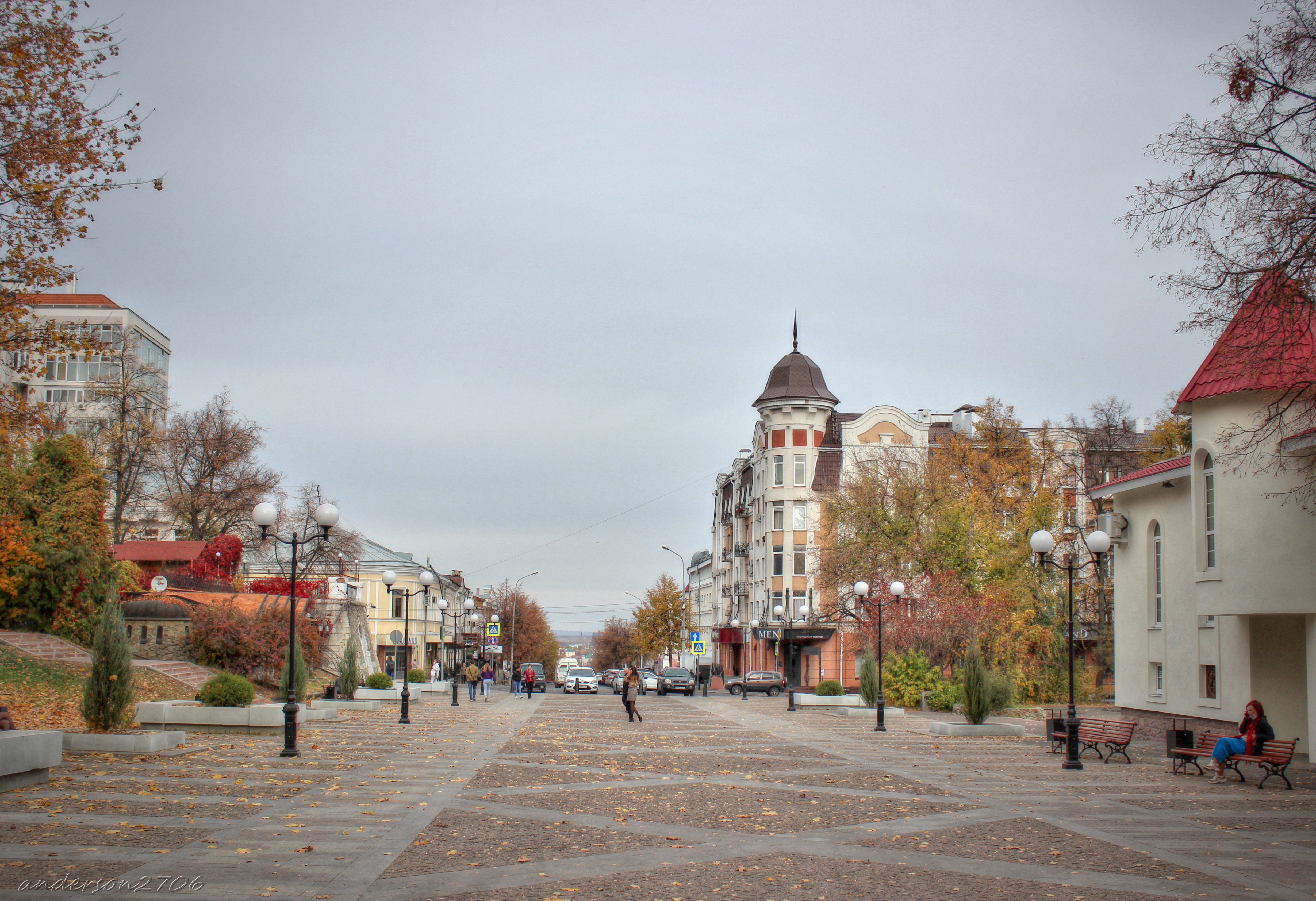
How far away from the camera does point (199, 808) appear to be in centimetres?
1148

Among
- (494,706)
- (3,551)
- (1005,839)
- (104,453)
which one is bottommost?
(494,706)

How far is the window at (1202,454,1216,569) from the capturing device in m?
21.5

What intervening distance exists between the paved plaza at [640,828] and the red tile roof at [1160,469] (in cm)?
682

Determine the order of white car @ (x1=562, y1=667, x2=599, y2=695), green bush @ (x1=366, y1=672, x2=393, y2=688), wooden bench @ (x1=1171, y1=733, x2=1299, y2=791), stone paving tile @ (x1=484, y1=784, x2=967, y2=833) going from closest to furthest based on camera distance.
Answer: stone paving tile @ (x1=484, y1=784, x2=967, y2=833), wooden bench @ (x1=1171, y1=733, x2=1299, y2=791), green bush @ (x1=366, y1=672, x2=393, y2=688), white car @ (x1=562, y1=667, x2=599, y2=695)

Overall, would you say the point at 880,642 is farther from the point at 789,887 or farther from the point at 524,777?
the point at 789,887

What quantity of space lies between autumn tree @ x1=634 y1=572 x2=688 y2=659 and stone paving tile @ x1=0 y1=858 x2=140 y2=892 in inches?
2918

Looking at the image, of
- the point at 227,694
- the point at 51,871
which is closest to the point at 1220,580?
the point at 227,694

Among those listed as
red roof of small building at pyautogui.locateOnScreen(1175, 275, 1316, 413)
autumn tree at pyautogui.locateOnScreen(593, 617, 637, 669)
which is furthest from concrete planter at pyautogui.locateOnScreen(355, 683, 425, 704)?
autumn tree at pyautogui.locateOnScreen(593, 617, 637, 669)

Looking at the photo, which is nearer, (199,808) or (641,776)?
(199,808)

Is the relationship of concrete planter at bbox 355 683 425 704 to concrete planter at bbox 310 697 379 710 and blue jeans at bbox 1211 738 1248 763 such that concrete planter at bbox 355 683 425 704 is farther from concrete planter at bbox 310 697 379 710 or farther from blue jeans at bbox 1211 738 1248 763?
blue jeans at bbox 1211 738 1248 763

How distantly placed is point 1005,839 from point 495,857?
507cm

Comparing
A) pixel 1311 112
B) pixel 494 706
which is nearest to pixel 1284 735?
pixel 1311 112

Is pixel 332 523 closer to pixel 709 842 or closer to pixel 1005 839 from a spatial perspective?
pixel 709 842

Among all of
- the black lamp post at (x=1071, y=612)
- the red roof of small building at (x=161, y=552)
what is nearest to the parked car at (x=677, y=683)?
the red roof of small building at (x=161, y=552)
